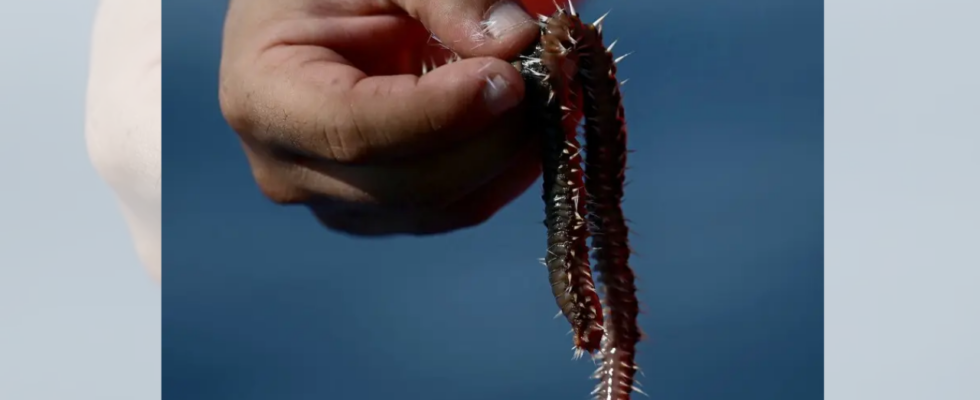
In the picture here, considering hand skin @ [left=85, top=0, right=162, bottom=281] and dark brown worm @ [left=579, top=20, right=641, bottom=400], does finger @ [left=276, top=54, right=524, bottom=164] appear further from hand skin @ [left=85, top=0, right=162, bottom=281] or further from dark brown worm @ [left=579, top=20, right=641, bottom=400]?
hand skin @ [left=85, top=0, right=162, bottom=281]

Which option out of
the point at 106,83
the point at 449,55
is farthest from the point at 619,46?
the point at 106,83

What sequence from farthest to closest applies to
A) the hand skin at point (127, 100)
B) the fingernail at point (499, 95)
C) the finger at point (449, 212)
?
the hand skin at point (127, 100) → the finger at point (449, 212) → the fingernail at point (499, 95)

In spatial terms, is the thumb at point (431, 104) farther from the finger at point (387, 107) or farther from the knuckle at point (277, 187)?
the knuckle at point (277, 187)

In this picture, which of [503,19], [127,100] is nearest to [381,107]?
[503,19]

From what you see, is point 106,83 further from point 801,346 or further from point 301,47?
point 801,346

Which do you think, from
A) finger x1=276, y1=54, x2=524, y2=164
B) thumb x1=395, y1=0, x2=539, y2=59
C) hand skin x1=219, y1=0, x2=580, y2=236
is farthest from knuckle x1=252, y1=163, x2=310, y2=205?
thumb x1=395, y1=0, x2=539, y2=59

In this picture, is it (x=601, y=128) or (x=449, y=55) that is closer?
(x=601, y=128)

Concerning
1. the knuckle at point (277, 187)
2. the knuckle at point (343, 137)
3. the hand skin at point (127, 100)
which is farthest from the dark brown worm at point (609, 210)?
the hand skin at point (127, 100)
